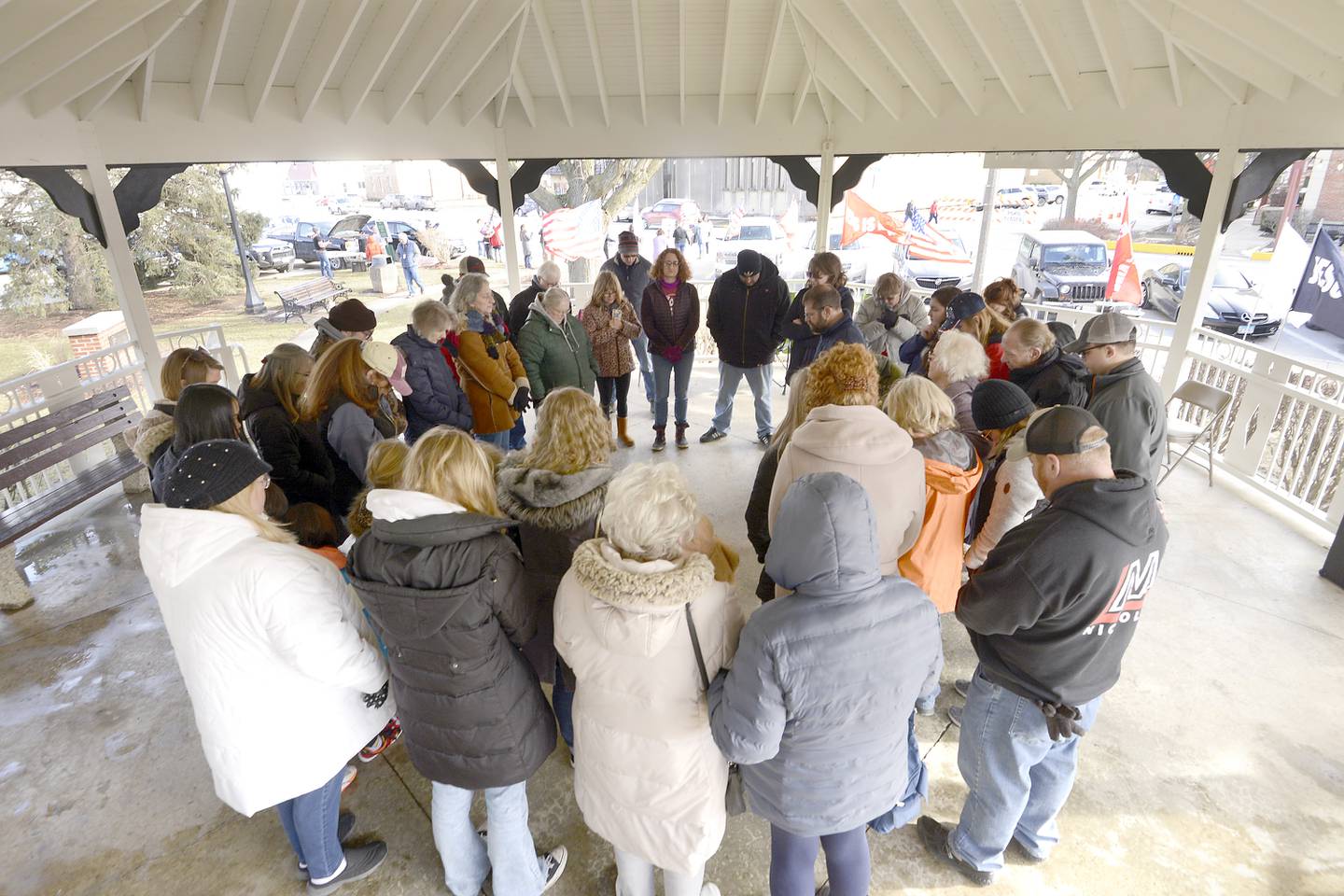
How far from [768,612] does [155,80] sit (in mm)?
6614

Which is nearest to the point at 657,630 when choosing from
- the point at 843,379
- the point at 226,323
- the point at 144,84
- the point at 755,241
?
the point at 843,379

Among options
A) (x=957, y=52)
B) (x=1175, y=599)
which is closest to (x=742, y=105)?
(x=957, y=52)

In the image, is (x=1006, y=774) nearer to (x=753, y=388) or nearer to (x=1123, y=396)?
(x=1123, y=396)

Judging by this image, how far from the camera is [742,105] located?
669 centimetres

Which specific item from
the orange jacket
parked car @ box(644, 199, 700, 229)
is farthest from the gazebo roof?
parked car @ box(644, 199, 700, 229)

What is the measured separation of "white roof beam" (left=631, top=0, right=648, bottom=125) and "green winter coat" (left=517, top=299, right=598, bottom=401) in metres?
2.52

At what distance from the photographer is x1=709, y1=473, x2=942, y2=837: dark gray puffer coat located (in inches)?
57.0

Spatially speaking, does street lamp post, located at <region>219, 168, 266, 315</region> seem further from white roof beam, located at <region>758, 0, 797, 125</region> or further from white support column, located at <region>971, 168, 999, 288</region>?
white support column, located at <region>971, 168, 999, 288</region>

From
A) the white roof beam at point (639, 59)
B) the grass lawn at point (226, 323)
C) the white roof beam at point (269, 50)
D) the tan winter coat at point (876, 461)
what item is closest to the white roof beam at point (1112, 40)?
the white roof beam at point (639, 59)

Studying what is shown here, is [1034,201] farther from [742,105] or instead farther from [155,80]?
[155,80]

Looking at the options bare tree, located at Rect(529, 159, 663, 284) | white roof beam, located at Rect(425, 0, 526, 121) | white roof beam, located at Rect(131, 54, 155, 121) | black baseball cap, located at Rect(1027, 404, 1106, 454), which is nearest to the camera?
black baseball cap, located at Rect(1027, 404, 1106, 454)

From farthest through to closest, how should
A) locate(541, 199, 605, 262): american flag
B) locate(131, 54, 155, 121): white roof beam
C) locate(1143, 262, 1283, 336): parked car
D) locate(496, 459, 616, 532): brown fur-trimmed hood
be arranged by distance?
locate(1143, 262, 1283, 336): parked car < locate(541, 199, 605, 262): american flag < locate(131, 54, 155, 121): white roof beam < locate(496, 459, 616, 532): brown fur-trimmed hood

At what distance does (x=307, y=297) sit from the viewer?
16.2 meters

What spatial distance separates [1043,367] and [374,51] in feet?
18.2
